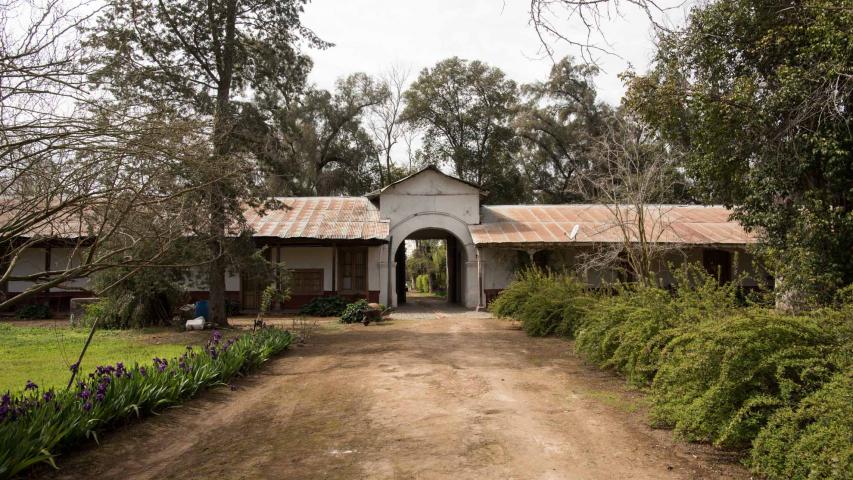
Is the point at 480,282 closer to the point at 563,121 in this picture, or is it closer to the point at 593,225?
the point at 593,225

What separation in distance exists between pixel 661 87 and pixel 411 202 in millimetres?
12507

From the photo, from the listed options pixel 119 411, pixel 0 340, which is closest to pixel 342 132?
pixel 0 340

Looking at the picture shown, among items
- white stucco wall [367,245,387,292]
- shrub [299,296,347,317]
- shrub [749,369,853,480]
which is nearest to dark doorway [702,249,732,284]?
white stucco wall [367,245,387,292]

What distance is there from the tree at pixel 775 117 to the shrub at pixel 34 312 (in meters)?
20.1

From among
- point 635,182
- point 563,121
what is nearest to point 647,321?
point 635,182

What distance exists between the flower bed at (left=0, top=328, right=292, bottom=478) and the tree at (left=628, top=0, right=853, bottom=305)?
8754 mm

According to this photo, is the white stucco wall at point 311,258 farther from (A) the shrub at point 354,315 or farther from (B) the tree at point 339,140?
(B) the tree at point 339,140

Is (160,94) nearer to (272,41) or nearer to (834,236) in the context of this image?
(272,41)

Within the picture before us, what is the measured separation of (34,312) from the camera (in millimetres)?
19359

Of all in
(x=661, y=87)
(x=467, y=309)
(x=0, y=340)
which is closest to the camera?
(x=661, y=87)

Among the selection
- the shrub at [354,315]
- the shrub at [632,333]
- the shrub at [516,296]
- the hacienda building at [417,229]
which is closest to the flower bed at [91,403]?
the shrub at [632,333]

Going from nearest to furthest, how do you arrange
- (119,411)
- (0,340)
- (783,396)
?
(783,396) → (119,411) → (0,340)

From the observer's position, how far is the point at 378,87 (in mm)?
39312

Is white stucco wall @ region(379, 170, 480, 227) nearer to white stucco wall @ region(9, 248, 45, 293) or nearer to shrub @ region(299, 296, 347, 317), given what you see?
shrub @ region(299, 296, 347, 317)
